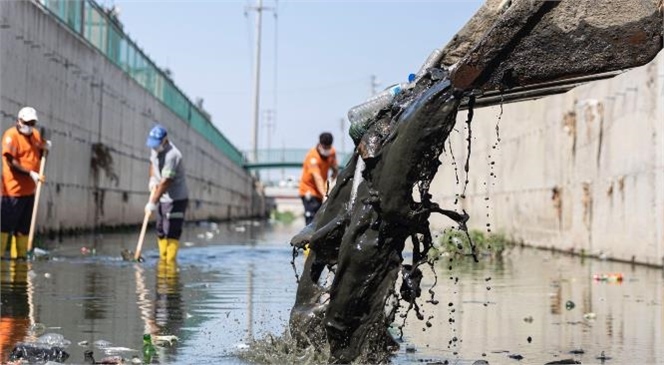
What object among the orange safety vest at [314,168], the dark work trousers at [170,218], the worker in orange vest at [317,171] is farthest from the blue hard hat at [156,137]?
the orange safety vest at [314,168]

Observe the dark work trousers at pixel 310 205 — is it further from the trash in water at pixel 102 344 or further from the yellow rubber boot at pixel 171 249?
the trash in water at pixel 102 344

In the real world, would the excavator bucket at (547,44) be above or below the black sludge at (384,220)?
above

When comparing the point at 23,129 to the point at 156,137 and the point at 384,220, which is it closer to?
the point at 156,137

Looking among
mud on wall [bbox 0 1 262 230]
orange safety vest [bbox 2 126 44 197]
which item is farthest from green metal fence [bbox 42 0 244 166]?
orange safety vest [bbox 2 126 44 197]

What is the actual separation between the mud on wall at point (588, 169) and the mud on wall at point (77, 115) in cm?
764

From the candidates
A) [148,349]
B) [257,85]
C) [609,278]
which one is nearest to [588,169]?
[609,278]

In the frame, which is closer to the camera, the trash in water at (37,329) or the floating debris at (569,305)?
the trash in water at (37,329)

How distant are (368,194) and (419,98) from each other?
0.56m

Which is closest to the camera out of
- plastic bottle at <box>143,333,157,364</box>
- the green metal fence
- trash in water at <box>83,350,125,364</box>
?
trash in water at <box>83,350,125,364</box>

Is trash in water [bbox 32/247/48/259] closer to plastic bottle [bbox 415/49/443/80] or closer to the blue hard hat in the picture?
the blue hard hat

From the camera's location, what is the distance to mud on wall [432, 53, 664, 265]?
15445 mm

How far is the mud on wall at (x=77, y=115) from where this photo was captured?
19.4 metres

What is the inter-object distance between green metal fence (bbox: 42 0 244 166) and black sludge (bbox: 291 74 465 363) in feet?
56.7

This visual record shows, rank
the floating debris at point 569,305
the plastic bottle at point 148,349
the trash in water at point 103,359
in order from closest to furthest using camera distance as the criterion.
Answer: the trash in water at point 103,359, the plastic bottle at point 148,349, the floating debris at point 569,305
